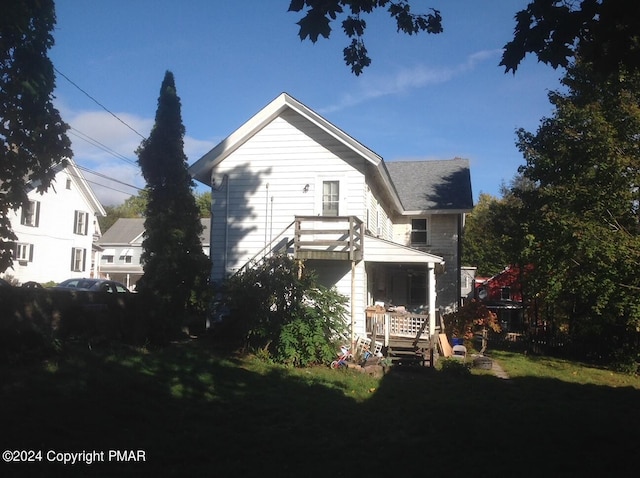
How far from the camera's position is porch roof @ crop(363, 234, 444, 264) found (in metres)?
16.3

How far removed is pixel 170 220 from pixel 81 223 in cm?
2530

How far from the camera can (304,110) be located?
1717cm

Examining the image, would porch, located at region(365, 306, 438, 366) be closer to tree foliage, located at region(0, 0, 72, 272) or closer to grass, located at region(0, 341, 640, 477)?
grass, located at region(0, 341, 640, 477)

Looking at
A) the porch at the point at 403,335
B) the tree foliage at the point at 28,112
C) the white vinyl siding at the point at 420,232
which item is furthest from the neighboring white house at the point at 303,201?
the tree foliage at the point at 28,112

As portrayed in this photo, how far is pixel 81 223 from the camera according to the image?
39.2 m

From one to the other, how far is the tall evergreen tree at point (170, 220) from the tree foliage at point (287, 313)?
2.65 metres

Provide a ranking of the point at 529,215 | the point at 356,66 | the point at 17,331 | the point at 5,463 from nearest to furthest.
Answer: the point at 5,463, the point at 356,66, the point at 17,331, the point at 529,215

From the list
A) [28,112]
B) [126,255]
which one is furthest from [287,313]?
[126,255]

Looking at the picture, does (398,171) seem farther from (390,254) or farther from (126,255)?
(126,255)

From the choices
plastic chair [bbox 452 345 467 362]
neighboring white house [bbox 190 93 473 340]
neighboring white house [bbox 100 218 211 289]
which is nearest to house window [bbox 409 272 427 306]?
neighboring white house [bbox 190 93 473 340]

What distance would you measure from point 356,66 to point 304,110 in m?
10.9

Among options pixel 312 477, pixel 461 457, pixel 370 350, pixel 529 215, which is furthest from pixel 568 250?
pixel 312 477

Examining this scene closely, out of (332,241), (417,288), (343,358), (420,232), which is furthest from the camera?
(420,232)

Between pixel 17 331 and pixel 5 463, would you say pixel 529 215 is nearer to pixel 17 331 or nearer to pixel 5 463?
pixel 17 331
